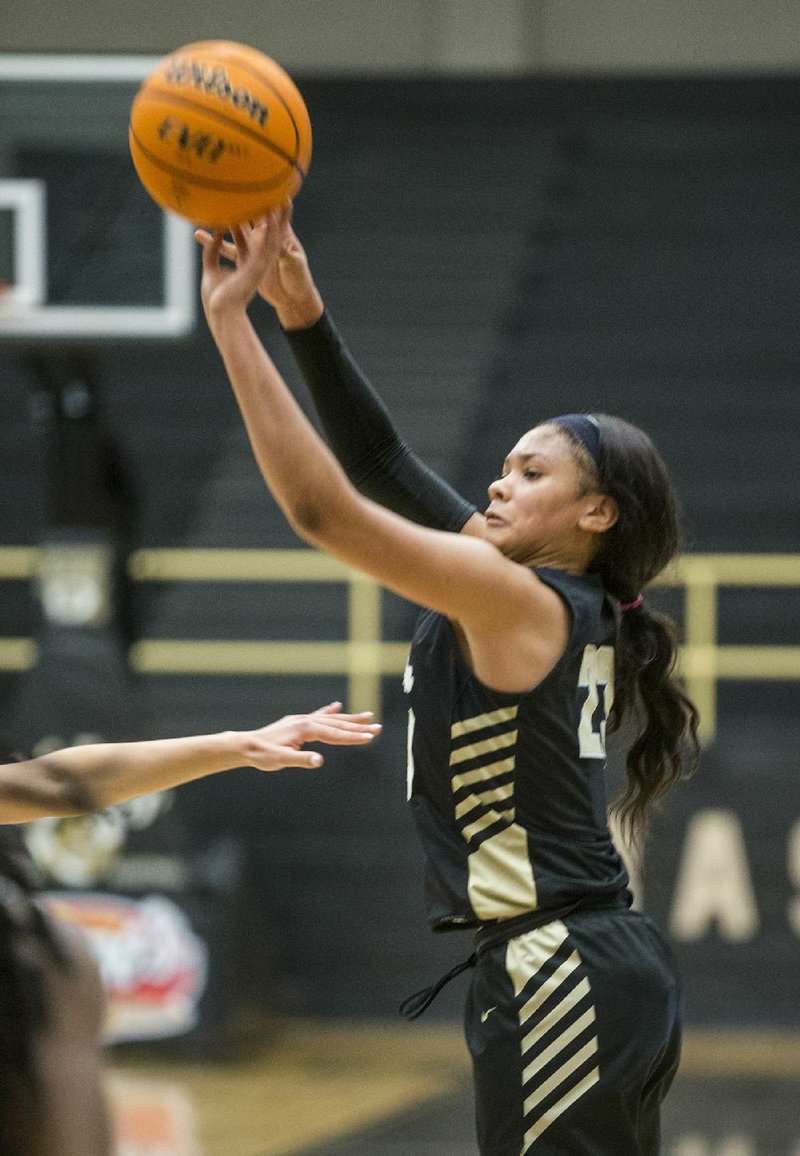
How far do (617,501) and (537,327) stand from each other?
7.57 meters

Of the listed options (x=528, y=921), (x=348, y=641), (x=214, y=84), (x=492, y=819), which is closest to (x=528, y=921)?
(x=528, y=921)

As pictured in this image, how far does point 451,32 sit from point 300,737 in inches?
322

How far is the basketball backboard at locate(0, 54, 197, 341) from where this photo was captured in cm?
795

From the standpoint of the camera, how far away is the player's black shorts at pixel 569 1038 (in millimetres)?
2355

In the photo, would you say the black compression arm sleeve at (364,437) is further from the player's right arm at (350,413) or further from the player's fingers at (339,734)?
the player's fingers at (339,734)

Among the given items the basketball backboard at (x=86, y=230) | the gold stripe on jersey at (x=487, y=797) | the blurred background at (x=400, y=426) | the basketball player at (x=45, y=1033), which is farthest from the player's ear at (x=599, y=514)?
the basketball backboard at (x=86, y=230)

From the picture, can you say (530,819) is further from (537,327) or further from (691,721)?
(537,327)

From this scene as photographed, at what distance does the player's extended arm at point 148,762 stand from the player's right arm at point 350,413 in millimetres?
338

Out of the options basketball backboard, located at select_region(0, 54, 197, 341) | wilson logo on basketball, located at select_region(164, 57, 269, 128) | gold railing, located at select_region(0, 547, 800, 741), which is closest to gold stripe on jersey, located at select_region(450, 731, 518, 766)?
wilson logo on basketball, located at select_region(164, 57, 269, 128)

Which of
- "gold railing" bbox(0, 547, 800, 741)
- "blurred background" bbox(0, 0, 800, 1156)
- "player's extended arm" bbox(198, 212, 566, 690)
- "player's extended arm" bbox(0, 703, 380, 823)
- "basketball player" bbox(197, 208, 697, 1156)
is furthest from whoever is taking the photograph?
"gold railing" bbox(0, 547, 800, 741)

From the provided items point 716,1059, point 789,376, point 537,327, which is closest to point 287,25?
point 537,327

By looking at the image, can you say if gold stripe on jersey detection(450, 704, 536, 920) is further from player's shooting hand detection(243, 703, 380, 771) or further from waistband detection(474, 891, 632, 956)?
player's shooting hand detection(243, 703, 380, 771)

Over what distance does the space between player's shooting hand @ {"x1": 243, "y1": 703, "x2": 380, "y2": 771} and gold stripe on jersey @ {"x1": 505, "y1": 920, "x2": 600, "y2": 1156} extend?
1.28 feet

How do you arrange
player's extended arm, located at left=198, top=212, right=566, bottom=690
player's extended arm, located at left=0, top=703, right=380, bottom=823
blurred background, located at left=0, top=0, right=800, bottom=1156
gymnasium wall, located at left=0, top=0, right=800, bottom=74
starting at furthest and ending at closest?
gymnasium wall, located at left=0, top=0, right=800, bottom=74
blurred background, located at left=0, top=0, right=800, bottom=1156
player's extended arm, located at left=198, top=212, right=566, bottom=690
player's extended arm, located at left=0, top=703, right=380, bottom=823
